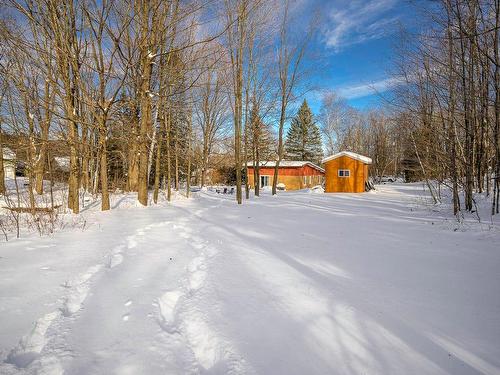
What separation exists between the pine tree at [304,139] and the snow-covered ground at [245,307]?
3946cm

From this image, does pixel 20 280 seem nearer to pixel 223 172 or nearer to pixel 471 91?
pixel 471 91

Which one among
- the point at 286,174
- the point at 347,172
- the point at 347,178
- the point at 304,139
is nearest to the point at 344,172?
the point at 347,172

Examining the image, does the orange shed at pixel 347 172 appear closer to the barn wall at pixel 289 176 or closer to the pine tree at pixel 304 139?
the barn wall at pixel 289 176

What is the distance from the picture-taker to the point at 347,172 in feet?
74.6

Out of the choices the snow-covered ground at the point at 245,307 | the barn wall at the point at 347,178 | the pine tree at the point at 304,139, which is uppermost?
the pine tree at the point at 304,139

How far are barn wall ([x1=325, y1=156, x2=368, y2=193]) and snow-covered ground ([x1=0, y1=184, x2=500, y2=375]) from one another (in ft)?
61.5

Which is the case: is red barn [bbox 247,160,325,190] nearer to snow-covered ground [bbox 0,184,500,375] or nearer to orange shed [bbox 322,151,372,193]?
orange shed [bbox 322,151,372,193]

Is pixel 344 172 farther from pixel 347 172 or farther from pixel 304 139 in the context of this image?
pixel 304 139

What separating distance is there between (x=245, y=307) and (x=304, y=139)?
42.6 metres

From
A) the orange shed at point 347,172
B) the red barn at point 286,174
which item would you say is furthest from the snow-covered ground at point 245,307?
the red barn at point 286,174

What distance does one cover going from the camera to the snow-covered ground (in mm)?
1786

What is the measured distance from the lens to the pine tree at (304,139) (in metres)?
43.2

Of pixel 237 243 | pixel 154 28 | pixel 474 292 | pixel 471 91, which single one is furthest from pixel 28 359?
pixel 471 91

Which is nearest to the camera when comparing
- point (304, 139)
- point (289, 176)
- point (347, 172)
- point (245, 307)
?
point (245, 307)
